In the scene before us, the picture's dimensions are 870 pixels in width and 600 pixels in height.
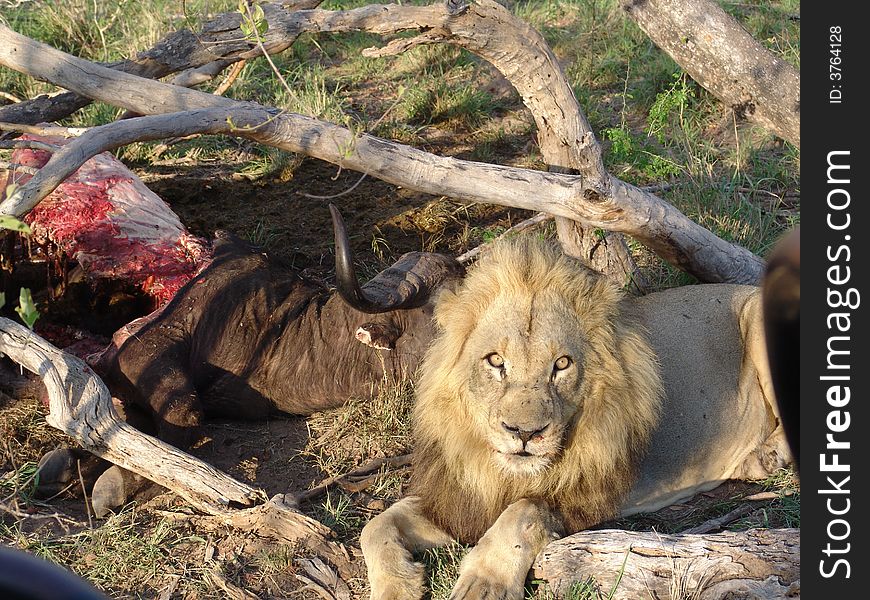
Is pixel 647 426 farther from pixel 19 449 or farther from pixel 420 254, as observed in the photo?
pixel 19 449

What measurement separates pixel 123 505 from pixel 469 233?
2.70 meters

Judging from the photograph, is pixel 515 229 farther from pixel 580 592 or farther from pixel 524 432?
pixel 580 592

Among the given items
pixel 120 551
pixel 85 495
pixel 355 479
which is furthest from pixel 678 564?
pixel 85 495

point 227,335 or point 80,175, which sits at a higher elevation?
point 80,175

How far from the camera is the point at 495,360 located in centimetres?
336

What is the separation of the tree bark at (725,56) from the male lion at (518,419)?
2.07 meters

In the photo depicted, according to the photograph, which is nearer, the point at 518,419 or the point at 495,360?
the point at 518,419

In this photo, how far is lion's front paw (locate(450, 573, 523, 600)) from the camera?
3.22 m

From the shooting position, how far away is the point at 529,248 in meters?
3.52

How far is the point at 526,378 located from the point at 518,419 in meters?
0.15

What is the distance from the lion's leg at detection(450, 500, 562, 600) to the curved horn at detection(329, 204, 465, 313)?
1.18 metres

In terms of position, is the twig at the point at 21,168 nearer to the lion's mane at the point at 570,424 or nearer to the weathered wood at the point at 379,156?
the weathered wood at the point at 379,156

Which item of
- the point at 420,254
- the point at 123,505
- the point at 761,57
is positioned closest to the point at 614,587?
the point at 123,505
